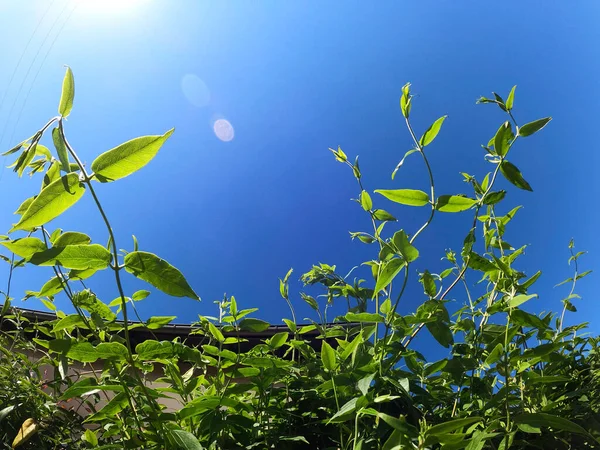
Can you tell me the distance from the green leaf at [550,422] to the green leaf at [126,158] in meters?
0.72

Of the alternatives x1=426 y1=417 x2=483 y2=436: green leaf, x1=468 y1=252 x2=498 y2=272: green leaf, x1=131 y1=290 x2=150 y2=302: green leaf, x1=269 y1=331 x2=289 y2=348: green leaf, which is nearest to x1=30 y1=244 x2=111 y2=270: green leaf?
x1=131 y1=290 x2=150 y2=302: green leaf

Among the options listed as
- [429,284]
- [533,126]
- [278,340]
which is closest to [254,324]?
[278,340]

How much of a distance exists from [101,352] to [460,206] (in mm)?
738

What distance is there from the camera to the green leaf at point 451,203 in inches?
30.7

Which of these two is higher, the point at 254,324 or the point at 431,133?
the point at 431,133

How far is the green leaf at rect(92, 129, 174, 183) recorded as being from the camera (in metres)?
0.55

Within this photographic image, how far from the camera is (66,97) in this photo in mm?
572

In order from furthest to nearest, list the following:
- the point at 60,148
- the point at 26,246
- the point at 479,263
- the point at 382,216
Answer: the point at 382,216 < the point at 479,263 < the point at 26,246 < the point at 60,148

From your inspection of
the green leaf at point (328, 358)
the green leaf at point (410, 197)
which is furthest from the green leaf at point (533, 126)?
the green leaf at point (328, 358)

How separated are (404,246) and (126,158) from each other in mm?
469

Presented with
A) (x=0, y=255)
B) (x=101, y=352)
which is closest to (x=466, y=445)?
(x=101, y=352)

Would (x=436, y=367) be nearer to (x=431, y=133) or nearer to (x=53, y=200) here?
(x=431, y=133)

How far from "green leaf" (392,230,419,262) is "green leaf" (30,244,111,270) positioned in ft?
1.53

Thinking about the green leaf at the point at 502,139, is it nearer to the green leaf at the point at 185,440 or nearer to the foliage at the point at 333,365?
the foliage at the point at 333,365
